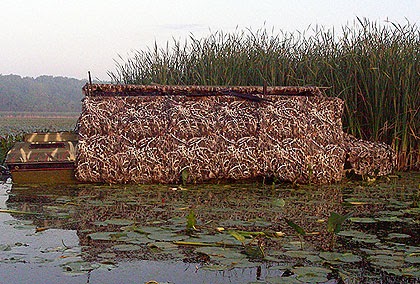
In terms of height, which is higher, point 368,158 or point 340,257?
point 368,158

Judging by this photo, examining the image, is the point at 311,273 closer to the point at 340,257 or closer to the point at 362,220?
the point at 340,257

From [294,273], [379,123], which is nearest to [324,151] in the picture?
[379,123]

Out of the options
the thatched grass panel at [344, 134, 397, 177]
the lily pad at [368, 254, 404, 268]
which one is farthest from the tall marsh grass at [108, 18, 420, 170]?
the lily pad at [368, 254, 404, 268]

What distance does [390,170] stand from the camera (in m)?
5.93

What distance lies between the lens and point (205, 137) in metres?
5.33

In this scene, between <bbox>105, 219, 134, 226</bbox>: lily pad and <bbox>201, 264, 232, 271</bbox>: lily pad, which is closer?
<bbox>201, 264, 232, 271</bbox>: lily pad

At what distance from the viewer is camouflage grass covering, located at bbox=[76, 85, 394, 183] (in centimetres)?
522

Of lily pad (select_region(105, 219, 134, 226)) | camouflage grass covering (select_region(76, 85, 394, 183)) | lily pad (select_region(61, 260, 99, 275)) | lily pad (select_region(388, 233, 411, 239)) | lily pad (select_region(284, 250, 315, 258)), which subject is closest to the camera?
lily pad (select_region(61, 260, 99, 275))

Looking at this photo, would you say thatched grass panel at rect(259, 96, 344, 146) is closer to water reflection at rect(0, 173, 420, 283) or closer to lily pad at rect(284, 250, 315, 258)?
water reflection at rect(0, 173, 420, 283)

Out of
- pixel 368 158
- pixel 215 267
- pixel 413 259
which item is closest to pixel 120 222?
pixel 215 267

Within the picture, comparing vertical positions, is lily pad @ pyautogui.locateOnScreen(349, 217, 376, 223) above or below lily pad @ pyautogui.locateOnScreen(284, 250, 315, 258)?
Result: below

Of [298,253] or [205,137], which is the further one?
[205,137]

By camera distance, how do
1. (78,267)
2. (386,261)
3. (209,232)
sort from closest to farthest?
(78,267) → (386,261) → (209,232)

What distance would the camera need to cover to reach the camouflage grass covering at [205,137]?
5.22 metres
